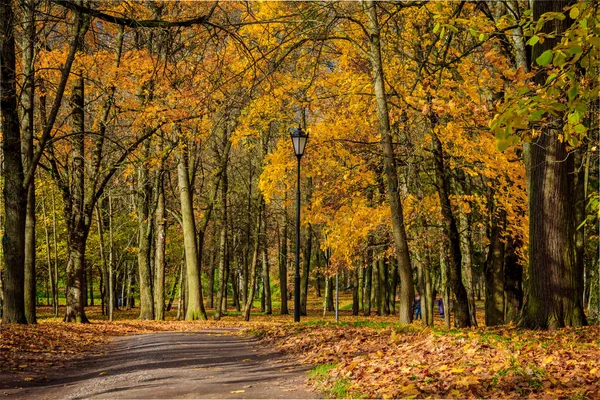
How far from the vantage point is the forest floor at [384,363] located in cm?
564

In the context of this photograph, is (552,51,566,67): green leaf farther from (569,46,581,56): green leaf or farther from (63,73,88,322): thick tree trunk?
(63,73,88,322): thick tree trunk

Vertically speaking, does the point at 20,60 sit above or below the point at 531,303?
above

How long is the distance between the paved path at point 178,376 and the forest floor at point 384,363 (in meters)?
0.04

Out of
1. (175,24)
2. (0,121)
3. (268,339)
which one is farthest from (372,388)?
(0,121)

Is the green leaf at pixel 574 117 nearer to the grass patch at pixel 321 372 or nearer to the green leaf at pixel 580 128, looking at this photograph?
the green leaf at pixel 580 128

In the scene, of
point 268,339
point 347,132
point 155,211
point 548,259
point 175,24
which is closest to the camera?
point 175,24

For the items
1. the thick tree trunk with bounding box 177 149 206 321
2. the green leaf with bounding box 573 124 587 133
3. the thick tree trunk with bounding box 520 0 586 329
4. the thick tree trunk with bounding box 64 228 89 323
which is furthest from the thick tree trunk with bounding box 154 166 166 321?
the green leaf with bounding box 573 124 587 133

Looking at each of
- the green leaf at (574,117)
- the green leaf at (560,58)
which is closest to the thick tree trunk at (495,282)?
the green leaf at (574,117)

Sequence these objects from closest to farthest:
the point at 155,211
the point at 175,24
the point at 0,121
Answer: the point at 175,24
the point at 0,121
the point at 155,211

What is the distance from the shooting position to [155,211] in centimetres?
2628

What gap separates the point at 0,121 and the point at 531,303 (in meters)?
13.8

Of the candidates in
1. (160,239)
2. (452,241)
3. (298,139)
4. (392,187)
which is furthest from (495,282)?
(160,239)

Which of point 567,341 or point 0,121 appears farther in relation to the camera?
point 0,121

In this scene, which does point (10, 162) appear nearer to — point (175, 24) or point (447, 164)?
point (175, 24)
